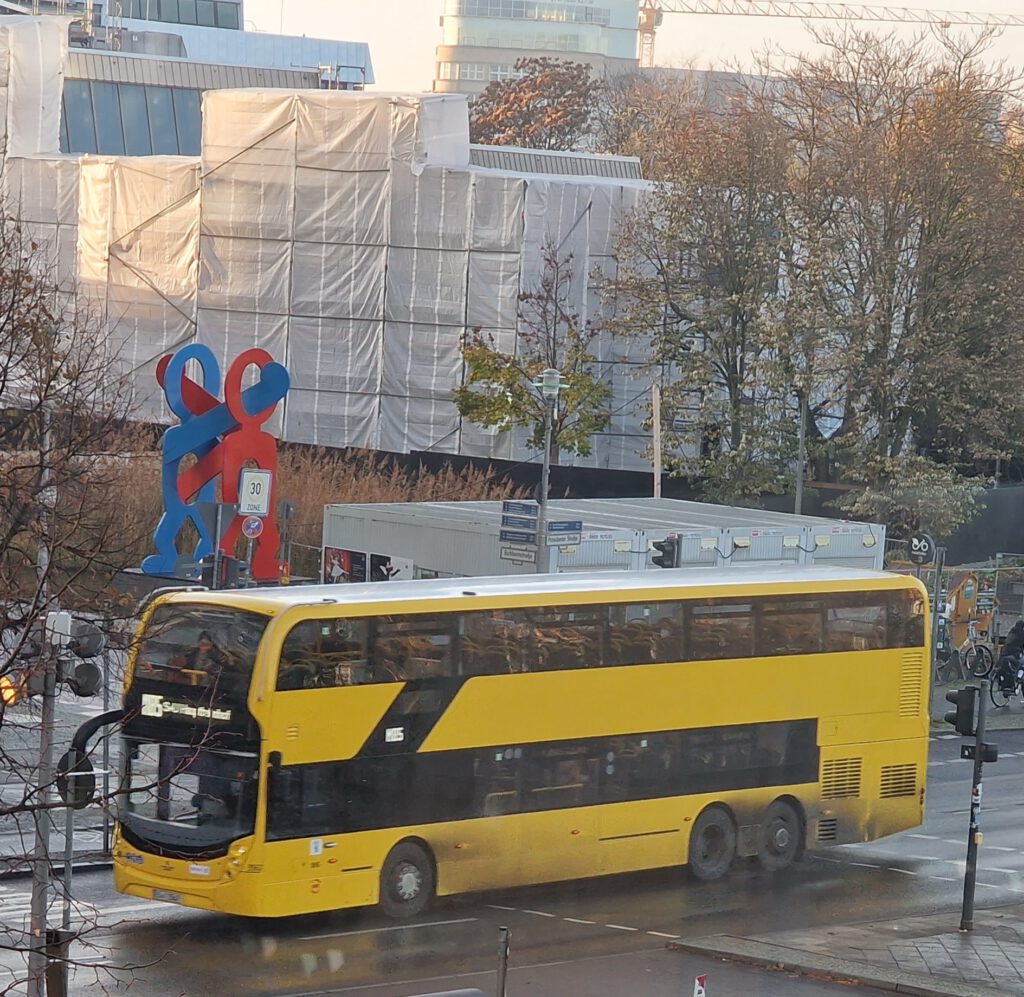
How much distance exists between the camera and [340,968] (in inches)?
639

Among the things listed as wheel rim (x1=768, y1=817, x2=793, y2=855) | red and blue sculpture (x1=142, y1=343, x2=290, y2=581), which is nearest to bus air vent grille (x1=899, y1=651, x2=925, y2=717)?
wheel rim (x1=768, y1=817, x2=793, y2=855)

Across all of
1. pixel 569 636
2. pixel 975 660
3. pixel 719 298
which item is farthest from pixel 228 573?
pixel 719 298

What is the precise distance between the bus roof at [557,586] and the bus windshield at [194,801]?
1362 millimetres

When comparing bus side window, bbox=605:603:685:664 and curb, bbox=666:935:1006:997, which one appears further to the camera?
bus side window, bbox=605:603:685:664

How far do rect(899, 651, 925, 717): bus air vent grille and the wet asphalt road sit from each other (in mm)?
1819

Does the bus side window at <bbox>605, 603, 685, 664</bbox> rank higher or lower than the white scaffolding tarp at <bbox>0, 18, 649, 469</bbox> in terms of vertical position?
lower

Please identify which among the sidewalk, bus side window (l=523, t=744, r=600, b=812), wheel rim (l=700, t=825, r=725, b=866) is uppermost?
bus side window (l=523, t=744, r=600, b=812)

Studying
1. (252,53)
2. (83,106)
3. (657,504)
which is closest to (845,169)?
(657,504)

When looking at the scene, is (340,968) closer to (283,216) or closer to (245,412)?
(245,412)

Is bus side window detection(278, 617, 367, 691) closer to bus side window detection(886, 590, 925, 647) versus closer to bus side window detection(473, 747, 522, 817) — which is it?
bus side window detection(473, 747, 522, 817)

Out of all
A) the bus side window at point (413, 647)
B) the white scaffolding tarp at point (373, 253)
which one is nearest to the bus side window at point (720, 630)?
the bus side window at point (413, 647)

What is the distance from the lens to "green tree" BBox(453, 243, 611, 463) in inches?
1889

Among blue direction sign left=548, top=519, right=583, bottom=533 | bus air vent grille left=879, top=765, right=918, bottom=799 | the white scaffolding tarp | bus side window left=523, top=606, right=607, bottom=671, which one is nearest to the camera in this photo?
bus side window left=523, top=606, right=607, bottom=671

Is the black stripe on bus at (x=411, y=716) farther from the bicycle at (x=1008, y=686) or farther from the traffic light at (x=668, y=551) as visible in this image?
the bicycle at (x=1008, y=686)
